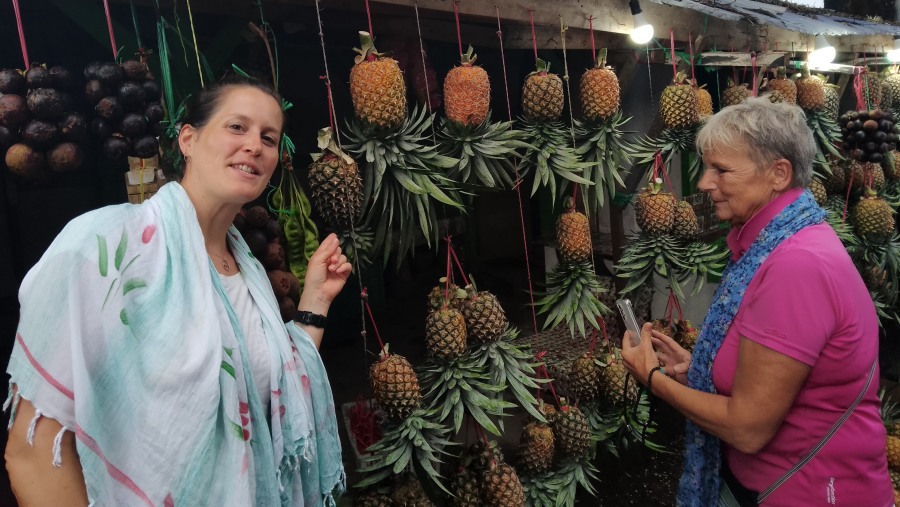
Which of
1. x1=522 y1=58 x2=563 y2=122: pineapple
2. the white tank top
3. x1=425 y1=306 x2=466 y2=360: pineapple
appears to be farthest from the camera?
x1=522 y1=58 x2=563 y2=122: pineapple

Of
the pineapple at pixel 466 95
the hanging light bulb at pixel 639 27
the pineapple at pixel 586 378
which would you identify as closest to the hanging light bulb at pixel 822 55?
the hanging light bulb at pixel 639 27

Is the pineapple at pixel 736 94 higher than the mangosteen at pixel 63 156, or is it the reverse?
the pineapple at pixel 736 94

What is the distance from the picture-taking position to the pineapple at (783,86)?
399cm

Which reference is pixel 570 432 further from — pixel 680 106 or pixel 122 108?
pixel 122 108

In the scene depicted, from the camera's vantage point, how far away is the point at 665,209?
3.21 metres

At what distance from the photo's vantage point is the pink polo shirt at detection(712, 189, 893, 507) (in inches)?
61.0

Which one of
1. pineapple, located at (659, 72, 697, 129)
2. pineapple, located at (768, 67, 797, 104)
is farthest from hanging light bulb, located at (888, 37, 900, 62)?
pineapple, located at (659, 72, 697, 129)

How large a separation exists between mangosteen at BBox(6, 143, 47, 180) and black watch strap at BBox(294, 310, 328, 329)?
82 centimetres

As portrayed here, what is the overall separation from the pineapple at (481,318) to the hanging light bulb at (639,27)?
1.87 m

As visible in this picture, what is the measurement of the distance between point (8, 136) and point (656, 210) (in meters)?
2.88

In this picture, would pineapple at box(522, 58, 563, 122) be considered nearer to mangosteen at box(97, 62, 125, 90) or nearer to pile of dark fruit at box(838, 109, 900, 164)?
mangosteen at box(97, 62, 125, 90)

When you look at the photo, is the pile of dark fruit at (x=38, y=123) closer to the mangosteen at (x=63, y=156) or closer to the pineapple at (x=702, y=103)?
the mangosteen at (x=63, y=156)

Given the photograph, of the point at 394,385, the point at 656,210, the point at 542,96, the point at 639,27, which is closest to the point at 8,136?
the point at 394,385

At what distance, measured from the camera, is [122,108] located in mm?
1670
